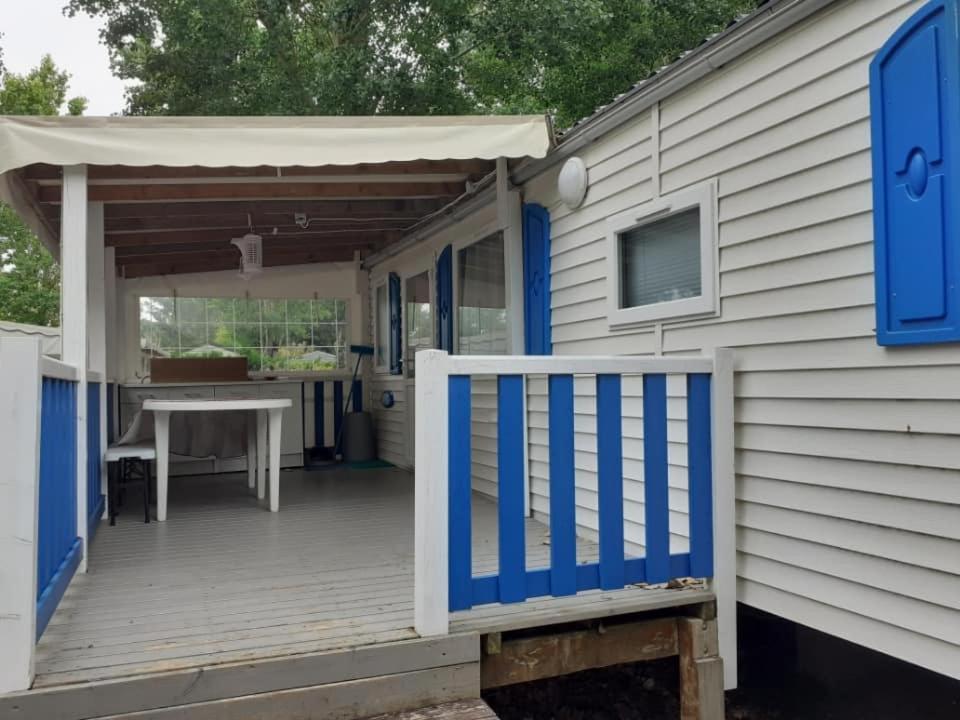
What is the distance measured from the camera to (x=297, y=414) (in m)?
→ 7.57

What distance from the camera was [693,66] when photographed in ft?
10.3

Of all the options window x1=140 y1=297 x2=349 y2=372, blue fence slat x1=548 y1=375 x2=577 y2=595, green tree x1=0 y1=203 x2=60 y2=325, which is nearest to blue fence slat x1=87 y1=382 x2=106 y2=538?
blue fence slat x1=548 y1=375 x2=577 y2=595

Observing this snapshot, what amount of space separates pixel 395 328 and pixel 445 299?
142cm

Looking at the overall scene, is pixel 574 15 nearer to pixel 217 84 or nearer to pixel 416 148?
pixel 217 84

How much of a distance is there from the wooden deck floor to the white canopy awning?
185 cm

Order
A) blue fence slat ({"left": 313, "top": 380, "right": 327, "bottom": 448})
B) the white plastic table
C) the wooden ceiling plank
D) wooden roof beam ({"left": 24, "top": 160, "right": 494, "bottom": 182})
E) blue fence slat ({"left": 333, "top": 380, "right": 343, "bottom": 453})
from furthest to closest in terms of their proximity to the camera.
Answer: blue fence slat ({"left": 333, "top": 380, "right": 343, "bottom": 453})
blue fence slat ({"left": 313, "top": 380, "right": 327, "bottom": 448})
the wooden ceiling plank
the white plastic table
wooden roof beam ({"left": 24, "top": 160, "right": 494, "bottom": 182})

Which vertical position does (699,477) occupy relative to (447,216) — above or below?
below

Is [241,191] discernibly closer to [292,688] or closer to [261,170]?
[261,170]

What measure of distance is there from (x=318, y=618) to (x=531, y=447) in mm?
2216

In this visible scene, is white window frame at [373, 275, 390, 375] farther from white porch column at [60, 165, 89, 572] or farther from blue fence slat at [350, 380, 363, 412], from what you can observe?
white porch column at [60, 165, 89, 572]

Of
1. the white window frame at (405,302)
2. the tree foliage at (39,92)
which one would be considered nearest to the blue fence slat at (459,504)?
the white window frame at (405,302)

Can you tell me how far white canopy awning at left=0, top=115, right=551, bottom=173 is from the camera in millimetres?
3381

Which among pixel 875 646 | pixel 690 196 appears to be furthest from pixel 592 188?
pixel 875 646

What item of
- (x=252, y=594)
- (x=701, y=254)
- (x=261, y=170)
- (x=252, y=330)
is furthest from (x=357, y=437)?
(x=701, y=254)
